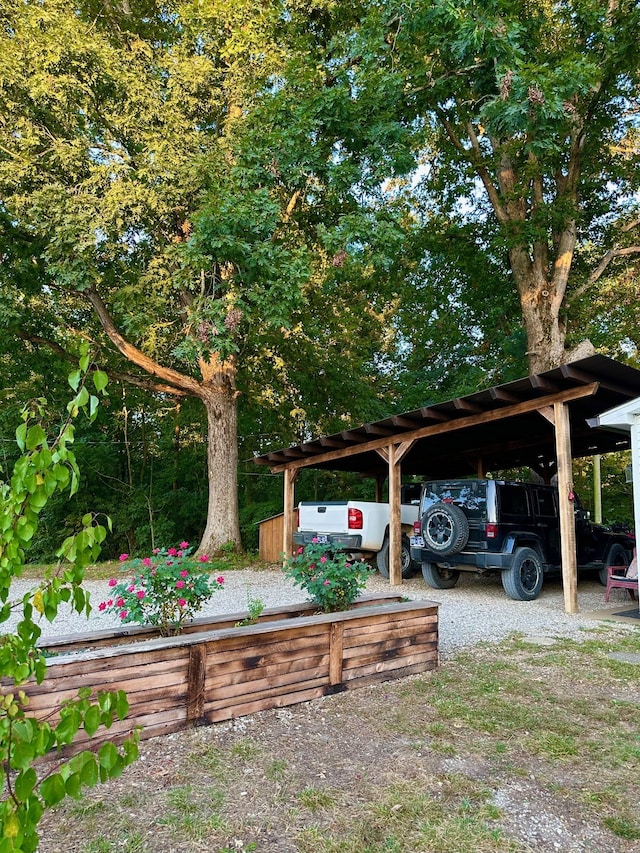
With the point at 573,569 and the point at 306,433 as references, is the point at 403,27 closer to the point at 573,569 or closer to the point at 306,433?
the point at 573,569

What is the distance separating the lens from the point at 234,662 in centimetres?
347

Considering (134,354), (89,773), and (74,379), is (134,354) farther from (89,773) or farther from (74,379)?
(89,773)

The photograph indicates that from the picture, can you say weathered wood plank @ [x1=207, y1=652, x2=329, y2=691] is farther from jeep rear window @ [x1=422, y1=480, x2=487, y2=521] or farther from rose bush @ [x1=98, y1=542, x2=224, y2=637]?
jeep rear window @ [x1=422, y1=480, x2=487, y2=521]

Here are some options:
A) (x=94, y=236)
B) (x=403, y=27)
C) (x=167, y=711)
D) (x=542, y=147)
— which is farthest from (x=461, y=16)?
(x=167, y=711)

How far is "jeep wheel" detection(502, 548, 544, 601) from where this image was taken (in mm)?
8242

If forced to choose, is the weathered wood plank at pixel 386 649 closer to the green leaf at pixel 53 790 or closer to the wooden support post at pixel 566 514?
the green leaf at pixel 53 790

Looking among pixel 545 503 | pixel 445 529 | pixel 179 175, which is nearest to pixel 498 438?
pixel 545 503

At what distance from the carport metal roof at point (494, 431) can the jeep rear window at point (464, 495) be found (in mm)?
905

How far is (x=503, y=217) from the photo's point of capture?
1361 centimetres

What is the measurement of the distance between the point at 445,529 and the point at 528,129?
22.1 ft

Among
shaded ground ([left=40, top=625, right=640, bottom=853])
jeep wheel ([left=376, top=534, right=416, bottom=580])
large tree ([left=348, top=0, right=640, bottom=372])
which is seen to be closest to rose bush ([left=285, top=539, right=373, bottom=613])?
shaded ground ([left=40, top=625, right=640, bottom=853])

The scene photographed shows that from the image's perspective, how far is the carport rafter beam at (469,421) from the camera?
7508mm

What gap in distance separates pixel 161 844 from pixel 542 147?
35.0 ft

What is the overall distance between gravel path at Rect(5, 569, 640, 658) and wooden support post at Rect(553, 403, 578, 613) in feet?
0.97
